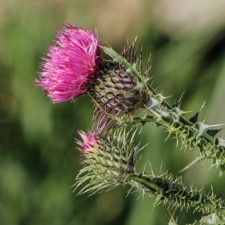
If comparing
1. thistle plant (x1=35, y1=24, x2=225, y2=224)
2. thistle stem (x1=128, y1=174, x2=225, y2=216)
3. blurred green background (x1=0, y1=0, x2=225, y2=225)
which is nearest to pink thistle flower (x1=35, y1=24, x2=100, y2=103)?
thistle plant (x1=35, y1=24, x2=225, y2=224)

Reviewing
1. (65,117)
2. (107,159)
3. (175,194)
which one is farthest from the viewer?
(65,117)

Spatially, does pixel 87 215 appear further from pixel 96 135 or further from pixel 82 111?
pixel 96 135

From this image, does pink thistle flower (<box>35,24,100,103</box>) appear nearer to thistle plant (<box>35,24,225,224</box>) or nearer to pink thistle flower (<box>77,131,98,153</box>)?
thistle plant (<box>35,24,225,224</box>)

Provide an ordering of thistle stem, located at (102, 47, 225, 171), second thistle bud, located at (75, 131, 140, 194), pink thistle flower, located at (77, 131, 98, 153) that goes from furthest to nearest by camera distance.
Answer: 1. pink thistle flower, located at (77, 131, 98, 153)
2. second thistle bud, located at (75, 131, 140, 194)
3. thistle stem, located at (102, 47, 225, 171)

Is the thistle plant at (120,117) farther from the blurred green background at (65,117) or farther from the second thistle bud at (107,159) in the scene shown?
the blurred green background at (65,117)

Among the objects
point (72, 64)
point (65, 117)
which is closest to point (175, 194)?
point (72, 64)

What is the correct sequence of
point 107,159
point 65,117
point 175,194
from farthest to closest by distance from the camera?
1. point 65,117
2. point 107,159
3. point 175,194

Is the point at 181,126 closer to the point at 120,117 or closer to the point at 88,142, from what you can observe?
the point at 120,117

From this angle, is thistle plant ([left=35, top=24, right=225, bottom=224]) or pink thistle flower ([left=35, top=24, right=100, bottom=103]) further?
pink thistle flower ([left=35, top=24, right=100, bottom=103])

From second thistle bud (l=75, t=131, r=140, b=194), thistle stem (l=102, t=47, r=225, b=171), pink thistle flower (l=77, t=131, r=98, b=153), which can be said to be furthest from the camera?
pink thistle flower (l=77, t=131, r=98, b=153)
